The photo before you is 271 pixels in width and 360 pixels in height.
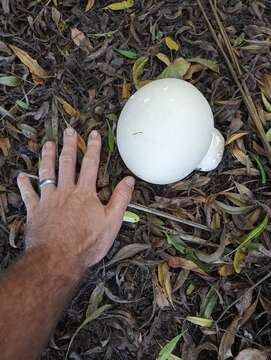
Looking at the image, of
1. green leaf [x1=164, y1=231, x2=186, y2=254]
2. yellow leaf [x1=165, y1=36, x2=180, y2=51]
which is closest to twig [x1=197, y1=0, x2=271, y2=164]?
yellow leaf [x1=165, y1=36, x2=180, y2=51]

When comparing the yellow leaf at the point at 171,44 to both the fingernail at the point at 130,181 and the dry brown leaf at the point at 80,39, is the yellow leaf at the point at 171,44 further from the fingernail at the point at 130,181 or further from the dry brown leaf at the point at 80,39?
the fingernail at the point at 130,181

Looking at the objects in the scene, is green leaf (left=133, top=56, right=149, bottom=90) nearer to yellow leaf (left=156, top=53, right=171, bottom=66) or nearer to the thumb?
yellow leaf (left=156, top=53, right=171, bottom=66)

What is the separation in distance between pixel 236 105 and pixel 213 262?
490mm

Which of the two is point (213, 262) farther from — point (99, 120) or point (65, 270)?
point (99, 120)

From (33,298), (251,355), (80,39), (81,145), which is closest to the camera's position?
(33,298)

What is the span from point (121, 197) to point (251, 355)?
0.56 metres

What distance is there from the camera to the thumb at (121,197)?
4.97 feet

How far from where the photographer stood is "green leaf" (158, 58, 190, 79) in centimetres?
165

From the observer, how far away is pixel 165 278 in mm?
1530

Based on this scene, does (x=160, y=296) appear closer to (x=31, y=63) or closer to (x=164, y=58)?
(x=164, y=58)

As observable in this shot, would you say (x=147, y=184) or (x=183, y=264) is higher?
(x=147, y=184)

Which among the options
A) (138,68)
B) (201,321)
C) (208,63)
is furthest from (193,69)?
(201,321)

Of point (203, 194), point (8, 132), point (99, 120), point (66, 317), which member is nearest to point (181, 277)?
point (203, 194)

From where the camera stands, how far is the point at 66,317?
1540 mm
